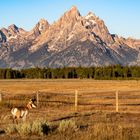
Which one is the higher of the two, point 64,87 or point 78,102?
point 64,87

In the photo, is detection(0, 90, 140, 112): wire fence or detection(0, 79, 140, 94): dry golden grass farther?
detection(0, 79, 140, 94): dry golden grass

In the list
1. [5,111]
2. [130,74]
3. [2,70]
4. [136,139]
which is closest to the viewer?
[136,139]

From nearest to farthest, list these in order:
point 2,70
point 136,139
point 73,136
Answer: point 136,139
point 73,136
point 2,70

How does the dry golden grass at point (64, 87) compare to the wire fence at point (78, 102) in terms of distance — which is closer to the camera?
the wire fence at point (78, 102)

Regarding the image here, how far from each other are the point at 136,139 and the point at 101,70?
172m

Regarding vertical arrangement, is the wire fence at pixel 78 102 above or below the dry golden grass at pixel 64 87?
below

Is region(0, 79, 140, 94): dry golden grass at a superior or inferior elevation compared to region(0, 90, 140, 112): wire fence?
superior

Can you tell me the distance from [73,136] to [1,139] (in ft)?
9.41

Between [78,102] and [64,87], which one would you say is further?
[64,87]

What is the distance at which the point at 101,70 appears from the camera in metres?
189

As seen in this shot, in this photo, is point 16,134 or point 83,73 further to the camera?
point 83,73

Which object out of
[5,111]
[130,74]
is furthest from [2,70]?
[5,111]

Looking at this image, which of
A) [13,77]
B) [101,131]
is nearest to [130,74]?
[13,77]

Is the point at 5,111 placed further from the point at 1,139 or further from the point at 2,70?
the point at 2,70
